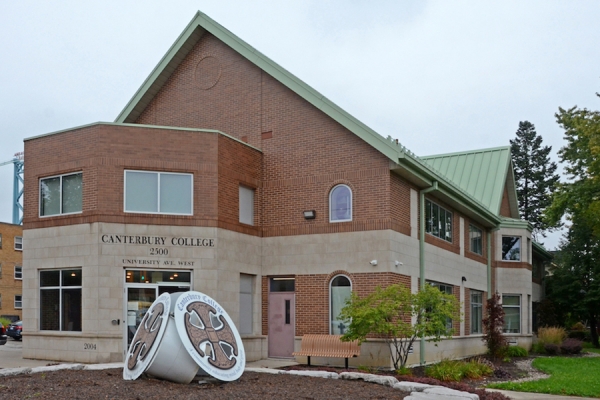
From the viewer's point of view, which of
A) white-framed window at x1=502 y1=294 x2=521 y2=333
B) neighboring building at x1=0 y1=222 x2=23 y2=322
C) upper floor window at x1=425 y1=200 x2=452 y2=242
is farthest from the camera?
neighboring building at x1=0 y1=222 x2=23 y2=322

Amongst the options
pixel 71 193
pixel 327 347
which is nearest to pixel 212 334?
pixel 327 347

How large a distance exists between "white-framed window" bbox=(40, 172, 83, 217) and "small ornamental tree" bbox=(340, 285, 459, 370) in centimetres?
816

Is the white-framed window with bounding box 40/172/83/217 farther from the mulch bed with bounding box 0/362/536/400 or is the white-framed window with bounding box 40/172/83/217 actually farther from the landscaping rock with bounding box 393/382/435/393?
the landscaping rock with bounding box 393/382/435/393

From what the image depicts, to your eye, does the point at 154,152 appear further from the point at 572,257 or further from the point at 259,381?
the point at 572,257

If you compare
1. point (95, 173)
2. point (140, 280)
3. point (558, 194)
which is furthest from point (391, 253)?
point (558, 194)

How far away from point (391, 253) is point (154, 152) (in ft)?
23.9

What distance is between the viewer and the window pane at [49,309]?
19906 millimetres

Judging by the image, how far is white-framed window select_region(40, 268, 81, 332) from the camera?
19.4m

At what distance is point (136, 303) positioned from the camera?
19.3 meters

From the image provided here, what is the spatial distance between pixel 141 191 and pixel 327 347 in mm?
6777

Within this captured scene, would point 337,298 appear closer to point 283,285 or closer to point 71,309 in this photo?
point 283,285

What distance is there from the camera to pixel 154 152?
784 inches

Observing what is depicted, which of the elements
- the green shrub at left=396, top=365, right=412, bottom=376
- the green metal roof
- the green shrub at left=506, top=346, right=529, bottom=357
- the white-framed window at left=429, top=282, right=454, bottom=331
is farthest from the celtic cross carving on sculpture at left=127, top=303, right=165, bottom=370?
the green metal roof

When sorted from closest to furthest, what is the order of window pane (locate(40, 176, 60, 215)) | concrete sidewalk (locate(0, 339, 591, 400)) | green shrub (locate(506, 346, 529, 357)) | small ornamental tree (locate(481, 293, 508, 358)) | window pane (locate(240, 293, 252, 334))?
1. concrete sidewalk (locate(0, 339, 591, 400))
2. window pane (locate(40, 176, 60, 215))
3. window pane (locate(240, 293, 252, 334))
4. small ornamental tree (locate(481, 293, 508, 358))
5. green shrub (locate(506, 346, 529, 357))
